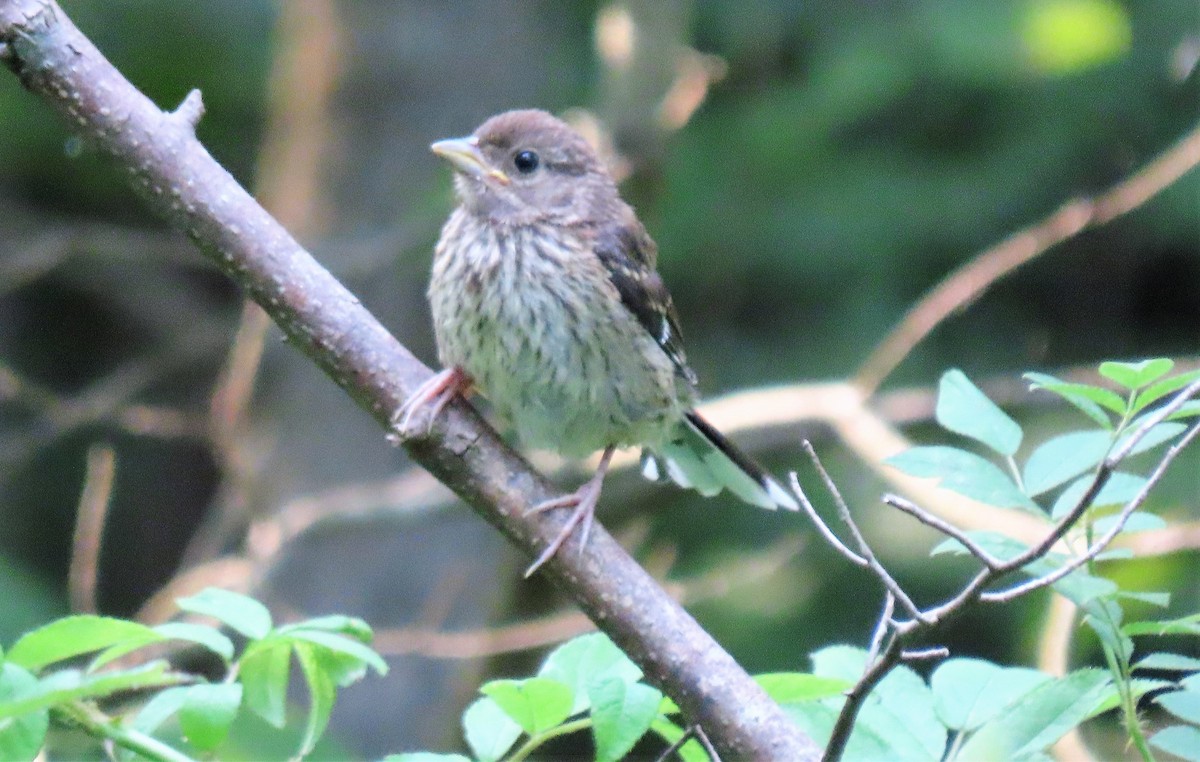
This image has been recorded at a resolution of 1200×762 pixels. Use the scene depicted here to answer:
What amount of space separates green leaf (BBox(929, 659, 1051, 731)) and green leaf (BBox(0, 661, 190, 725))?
0.73 metres

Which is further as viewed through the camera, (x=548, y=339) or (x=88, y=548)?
(x=88, y=548)

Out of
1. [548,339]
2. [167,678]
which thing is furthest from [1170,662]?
[548,339]

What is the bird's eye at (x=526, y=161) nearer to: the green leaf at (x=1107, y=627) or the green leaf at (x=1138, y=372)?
the green leaf at (x=1138, y=372)

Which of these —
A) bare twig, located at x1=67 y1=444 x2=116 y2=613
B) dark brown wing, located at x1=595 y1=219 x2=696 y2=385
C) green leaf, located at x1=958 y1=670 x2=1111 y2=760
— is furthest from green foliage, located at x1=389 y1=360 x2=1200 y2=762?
bare twig, located at x1=67 y1=444 x2=116 y2=613

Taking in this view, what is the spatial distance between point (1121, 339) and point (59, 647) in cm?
603

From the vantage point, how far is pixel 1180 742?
1240mm

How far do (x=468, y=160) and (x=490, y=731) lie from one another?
212 centimetres

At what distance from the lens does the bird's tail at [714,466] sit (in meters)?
3.34

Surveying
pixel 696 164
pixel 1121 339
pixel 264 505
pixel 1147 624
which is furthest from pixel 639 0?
pixel 1147 624

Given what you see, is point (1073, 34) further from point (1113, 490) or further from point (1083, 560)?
point (1083, 560)

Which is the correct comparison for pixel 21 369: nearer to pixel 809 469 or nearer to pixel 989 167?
pixel 809 469

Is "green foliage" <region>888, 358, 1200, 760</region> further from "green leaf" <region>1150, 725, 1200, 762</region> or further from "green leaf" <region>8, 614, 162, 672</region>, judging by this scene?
"green leaf" <region>8, 614, 162, 672</region>

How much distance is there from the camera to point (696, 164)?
20.5 feet

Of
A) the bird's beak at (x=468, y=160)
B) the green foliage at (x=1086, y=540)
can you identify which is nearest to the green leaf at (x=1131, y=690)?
the green foliage at (x=1086, y=540)
